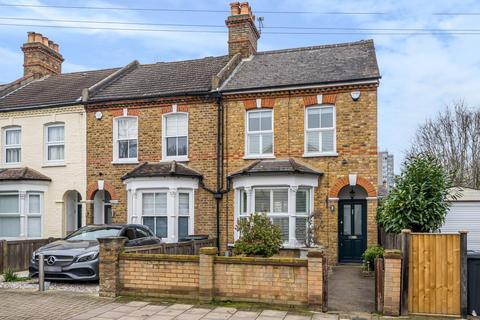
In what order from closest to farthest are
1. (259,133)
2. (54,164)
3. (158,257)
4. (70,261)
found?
(158,257) < (70,261) < (259,133) < (54,164)

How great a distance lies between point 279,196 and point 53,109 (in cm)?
1049

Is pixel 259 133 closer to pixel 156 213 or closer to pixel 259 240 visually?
pixel 156 213

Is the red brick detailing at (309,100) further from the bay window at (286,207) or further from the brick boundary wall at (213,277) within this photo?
the brick boundary wall at (213,277)

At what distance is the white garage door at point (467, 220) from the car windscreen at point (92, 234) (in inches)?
450

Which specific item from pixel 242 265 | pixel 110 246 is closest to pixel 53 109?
pixel 110 246

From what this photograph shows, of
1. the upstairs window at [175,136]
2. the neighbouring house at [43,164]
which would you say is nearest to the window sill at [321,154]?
the upstairs window at [175,136]

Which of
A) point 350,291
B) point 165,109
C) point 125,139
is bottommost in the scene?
point 350,291

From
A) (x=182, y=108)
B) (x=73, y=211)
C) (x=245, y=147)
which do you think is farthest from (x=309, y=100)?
(x=73, y=211)

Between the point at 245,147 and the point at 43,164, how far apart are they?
29.1ft

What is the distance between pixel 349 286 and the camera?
12.3 meters

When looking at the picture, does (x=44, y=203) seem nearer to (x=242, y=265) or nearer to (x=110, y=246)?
(x=110, y=246)

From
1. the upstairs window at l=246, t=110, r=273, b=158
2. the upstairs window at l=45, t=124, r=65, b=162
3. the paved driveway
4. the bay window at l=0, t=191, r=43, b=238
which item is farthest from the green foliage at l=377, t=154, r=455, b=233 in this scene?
the bay window at l=0, t=191, r=43, b=238

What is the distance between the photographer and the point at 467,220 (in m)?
17.0

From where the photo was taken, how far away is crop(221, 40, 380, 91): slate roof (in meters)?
16.9
